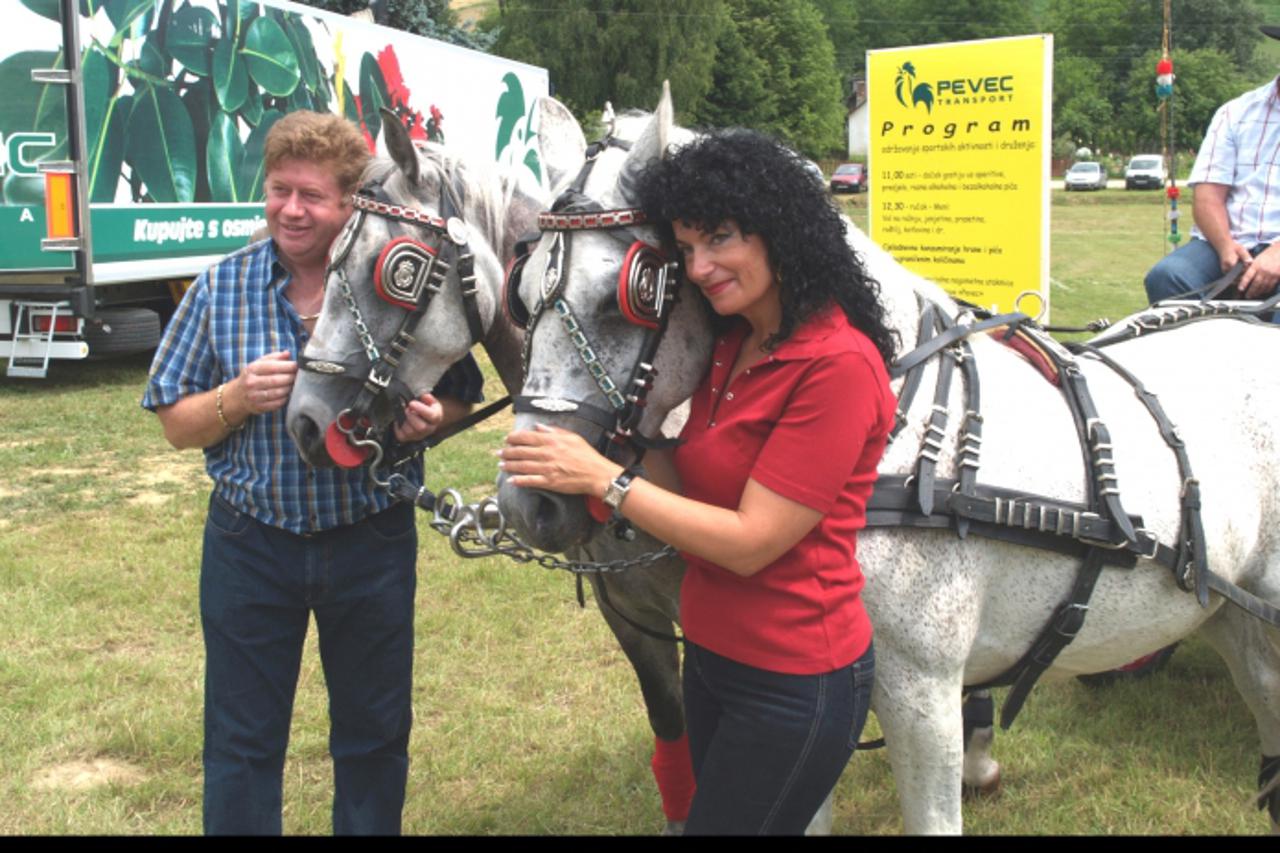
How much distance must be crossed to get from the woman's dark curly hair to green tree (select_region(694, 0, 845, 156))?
146ft

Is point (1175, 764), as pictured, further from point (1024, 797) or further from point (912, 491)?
point (912, 491)

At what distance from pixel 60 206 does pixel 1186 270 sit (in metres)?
8.32

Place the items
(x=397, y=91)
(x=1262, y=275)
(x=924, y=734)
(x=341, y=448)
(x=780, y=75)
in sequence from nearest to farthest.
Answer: (x=924, y=734), (x=341, y=448), (x=1262, y=275), (x=397, y=91), (x=780, y=75)

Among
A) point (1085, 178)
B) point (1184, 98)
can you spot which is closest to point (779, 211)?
point (1085, 178)

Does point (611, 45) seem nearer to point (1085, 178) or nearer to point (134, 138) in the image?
point (1085, 178)

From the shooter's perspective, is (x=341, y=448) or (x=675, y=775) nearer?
(x=341, y=448)

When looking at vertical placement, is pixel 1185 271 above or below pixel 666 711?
above

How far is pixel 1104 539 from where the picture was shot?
2.38 meters

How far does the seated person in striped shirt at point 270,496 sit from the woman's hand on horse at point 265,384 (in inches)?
0.4

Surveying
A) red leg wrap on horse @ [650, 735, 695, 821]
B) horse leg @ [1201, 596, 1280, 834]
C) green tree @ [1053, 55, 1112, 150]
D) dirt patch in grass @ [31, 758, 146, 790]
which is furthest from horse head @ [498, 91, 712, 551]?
green tree @ [1053, 55, 1112, 150]

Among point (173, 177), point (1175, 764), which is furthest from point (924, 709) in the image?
point (173, 177)

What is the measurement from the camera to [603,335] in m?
2.08

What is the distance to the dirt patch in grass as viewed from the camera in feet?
12.4

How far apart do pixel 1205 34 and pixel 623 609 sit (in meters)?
90.0
